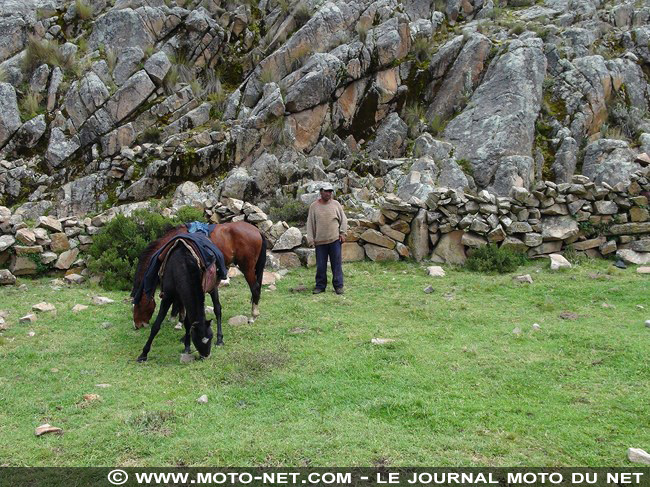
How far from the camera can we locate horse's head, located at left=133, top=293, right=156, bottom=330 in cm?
741

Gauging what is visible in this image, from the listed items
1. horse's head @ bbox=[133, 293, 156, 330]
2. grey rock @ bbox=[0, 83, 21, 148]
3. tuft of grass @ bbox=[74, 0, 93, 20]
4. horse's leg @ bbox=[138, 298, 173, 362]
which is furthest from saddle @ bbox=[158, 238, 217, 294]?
tuft of grass @ bbox=[74, 0, 93, 20]

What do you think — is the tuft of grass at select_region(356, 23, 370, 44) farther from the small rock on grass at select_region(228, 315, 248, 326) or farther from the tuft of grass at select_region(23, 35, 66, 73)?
the small rock on grass at select_region(228, 315, 248, 326)

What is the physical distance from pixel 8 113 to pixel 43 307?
12.9 m

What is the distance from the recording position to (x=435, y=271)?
1023cm

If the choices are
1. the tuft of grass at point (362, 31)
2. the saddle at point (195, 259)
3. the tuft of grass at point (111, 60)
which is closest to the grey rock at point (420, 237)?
the saddle at point (195, 259)

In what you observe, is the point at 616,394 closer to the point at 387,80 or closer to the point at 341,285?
the point at 341,285

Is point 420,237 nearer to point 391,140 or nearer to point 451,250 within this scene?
point 451,250

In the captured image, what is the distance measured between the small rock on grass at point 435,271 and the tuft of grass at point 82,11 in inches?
825

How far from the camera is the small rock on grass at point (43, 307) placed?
8180 mm

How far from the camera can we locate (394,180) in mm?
15852

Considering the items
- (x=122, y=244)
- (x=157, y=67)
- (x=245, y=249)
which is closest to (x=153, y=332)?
(x=245, y=249)

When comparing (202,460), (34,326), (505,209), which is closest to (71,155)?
(34,326)

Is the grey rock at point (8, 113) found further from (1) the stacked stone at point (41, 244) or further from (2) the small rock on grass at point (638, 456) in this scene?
(2) the small rock on grass at point (638, 456)

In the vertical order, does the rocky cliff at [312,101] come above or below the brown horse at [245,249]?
above
